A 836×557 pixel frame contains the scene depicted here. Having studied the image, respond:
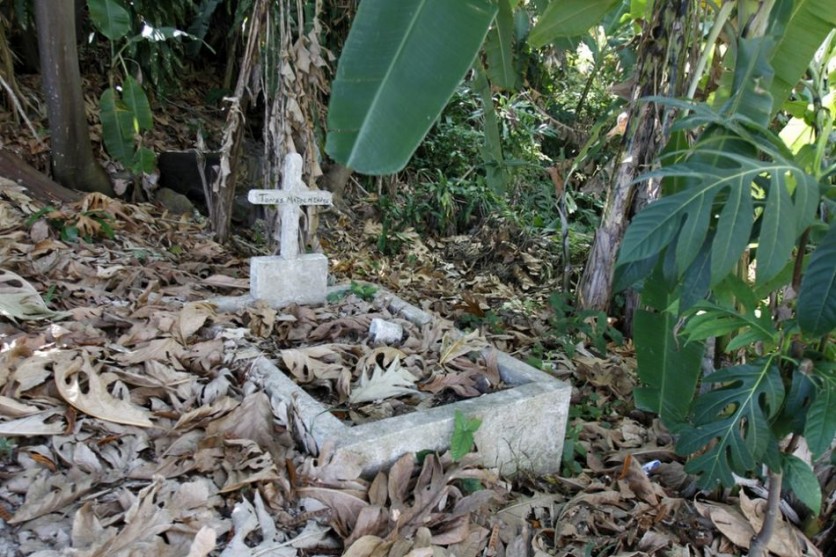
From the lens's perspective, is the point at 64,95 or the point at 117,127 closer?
the point at 64,95

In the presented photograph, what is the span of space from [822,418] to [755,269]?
1.42ft

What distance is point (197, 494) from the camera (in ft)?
5.59

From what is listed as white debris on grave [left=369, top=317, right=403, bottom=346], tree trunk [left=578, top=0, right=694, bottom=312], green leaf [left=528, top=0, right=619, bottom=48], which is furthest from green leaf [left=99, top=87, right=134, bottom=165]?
tree trunk [left=578, top=0, right=694, bottom=312]

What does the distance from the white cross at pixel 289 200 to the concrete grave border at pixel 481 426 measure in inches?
35.4

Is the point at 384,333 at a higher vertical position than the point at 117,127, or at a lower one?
lower

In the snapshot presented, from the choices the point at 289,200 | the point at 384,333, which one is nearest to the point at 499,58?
the point at 289,200

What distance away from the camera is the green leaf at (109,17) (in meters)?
4.27

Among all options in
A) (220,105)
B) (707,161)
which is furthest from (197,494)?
(220,105)

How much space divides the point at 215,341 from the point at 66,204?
88.0 inches

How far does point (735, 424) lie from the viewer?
170 cm

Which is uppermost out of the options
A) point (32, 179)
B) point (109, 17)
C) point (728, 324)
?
point (109, 17)

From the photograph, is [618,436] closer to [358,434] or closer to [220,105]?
[358,434]

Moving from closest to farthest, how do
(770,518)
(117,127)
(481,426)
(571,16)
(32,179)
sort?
(770,518) < (481,426) < (571,16) < (32,179) < (117,127)

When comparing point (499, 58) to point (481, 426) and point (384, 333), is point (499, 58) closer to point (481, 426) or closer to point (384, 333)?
point (384, 333)
